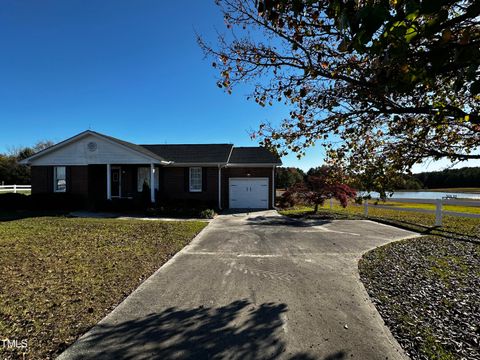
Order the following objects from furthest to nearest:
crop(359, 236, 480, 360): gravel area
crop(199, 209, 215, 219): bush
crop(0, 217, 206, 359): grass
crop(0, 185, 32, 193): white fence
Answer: crop(0, 185, 32, 193): white fence
crop(199, 209, 215, 219): bush
crop(0, 217, 206, 359): grass
crop(359, 236, 480, 360): gravel area

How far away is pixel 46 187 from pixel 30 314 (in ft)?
56.0

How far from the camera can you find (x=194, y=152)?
65.4 feet

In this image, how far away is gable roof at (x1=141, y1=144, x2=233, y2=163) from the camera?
59.8ft

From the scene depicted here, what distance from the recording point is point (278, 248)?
24.3 ft

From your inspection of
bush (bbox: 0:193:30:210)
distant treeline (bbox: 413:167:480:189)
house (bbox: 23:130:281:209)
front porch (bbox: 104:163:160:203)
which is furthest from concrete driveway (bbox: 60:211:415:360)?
bush (bbox: 0:193:30:210)

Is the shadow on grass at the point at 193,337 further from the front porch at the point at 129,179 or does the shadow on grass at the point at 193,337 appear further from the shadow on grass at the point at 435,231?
the front porch at the point at 129,179

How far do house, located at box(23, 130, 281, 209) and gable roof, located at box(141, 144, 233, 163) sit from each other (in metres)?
0.07

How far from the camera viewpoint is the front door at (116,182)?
18188 millimetres

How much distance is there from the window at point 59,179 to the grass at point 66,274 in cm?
828

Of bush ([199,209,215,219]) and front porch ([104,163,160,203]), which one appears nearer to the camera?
bush ([199,209,215,219])

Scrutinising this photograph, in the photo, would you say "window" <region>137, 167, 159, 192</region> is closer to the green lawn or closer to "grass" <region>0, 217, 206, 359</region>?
"grass" <region>0, 217, 206, 359</region>

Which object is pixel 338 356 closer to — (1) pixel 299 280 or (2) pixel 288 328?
(2) pixel 288 328

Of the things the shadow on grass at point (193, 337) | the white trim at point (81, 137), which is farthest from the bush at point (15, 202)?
the shadow on grass at point (193, 337)

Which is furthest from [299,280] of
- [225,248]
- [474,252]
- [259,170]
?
[259,170]
